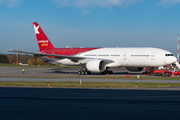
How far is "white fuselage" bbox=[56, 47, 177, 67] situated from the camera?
1836 inches

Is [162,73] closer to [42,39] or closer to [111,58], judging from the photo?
[111,58]

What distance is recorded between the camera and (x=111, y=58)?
1951 inches

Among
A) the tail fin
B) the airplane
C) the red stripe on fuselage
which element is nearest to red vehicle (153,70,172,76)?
the airplane

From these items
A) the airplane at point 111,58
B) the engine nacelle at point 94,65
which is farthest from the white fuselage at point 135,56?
the engine nacelle at point 94,65

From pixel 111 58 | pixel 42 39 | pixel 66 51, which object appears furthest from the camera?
pixel 42 39

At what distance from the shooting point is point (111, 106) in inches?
565

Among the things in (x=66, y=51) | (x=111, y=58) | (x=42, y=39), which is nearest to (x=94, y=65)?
(x=111, y=58)

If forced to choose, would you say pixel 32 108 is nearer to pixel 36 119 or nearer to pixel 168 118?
pixel 36 119

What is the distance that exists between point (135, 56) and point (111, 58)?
15.2 ft

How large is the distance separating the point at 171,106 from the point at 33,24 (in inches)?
1946

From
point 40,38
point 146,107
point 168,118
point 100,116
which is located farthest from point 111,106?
point 40,38

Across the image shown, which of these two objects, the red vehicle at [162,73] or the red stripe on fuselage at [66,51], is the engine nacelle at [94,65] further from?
the red vehicle at [162,73]

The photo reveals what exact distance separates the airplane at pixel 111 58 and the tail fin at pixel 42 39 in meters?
3.95

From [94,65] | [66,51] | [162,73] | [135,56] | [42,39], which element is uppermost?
[42,39]
